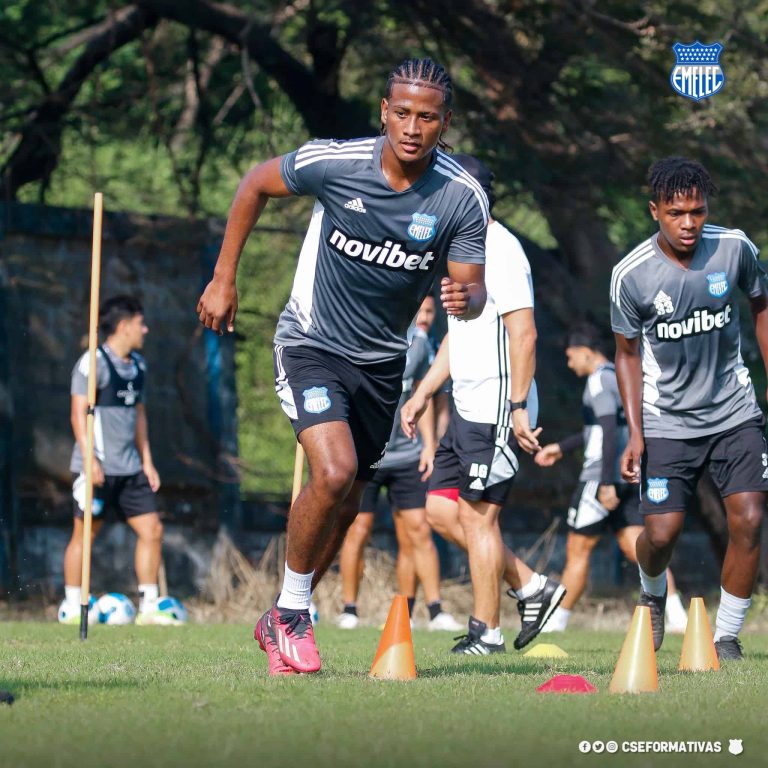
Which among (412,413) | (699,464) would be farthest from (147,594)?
(699,464)

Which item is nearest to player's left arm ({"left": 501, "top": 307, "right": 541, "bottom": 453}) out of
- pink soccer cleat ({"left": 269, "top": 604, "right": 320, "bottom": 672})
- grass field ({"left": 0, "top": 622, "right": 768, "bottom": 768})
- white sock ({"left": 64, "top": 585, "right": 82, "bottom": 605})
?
grass field ({"left": 0, "top": 622, "right": 768, "bottom": 768})

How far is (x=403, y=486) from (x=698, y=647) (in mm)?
4646

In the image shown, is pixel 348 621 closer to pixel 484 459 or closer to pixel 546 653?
pixel 484 459

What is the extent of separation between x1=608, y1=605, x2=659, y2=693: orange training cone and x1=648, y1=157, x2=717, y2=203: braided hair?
258cm

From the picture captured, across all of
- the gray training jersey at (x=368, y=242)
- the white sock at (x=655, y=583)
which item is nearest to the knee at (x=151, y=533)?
the white sock at (x=655, y=583)

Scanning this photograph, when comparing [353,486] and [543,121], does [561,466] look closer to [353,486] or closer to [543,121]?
[543,121]

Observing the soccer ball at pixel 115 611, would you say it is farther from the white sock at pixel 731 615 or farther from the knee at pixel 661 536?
the white sock at pixel 731 615

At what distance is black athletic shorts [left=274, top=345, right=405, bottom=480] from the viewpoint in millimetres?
5934

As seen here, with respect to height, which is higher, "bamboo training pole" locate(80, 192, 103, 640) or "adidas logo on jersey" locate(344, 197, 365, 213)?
"adidas logo on jersey" locate(344, 197, 365, 213)

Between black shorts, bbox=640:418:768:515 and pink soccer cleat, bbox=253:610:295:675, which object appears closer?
pink soccer cleat, bbox=253:610:295:675

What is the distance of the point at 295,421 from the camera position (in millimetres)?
5973

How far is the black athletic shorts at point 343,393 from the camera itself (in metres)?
5.93

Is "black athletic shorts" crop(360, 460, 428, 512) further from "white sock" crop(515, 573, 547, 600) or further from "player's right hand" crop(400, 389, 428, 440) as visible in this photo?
"white sock" crop(515, 573, 547, 600)

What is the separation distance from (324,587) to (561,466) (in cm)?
295
